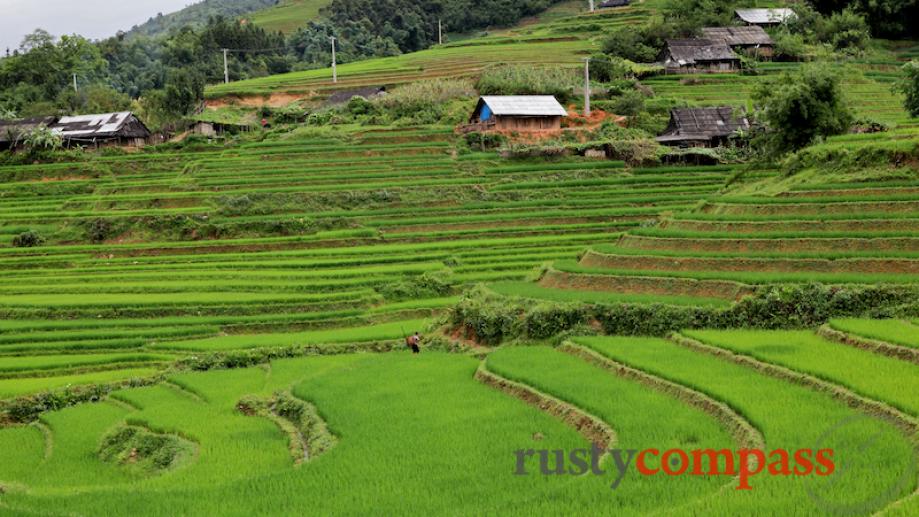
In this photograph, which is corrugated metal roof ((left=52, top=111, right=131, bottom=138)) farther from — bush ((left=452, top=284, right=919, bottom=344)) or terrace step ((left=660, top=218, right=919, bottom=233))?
terrace step ((left=660, top=218, right=919, bottom=233))

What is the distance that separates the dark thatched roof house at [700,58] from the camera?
2299 inches

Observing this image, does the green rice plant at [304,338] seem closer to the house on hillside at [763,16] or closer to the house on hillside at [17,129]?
the house on hillside at [17,129]

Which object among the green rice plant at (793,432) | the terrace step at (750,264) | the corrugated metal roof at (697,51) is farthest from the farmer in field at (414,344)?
the corrugated metal roof at (697,51)

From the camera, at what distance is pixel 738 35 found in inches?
2424

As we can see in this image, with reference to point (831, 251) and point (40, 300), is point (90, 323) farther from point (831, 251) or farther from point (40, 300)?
point (831, 251)

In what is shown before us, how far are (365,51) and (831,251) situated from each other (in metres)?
68.5

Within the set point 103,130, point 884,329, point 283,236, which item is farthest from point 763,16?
point 884,329

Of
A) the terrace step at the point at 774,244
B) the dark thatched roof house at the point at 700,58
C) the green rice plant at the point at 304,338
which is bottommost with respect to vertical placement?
the green rice plant at the point at 304,338

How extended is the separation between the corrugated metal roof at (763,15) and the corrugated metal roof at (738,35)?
4029 millimetres

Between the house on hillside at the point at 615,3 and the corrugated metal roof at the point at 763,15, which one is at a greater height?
the house on hillside at the point at 615,3

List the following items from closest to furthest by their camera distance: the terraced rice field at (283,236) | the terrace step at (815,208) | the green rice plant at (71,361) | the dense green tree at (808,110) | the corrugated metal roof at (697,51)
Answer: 1. the terrace step at (815,208)
2. the green rice plant at (71,361)
3. the terraced rice field at (283,236)
4. the dense green tree at (808,110)
5. the corrugated metal roof at (697,51)

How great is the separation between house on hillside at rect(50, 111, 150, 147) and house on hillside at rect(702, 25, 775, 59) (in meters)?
32.7

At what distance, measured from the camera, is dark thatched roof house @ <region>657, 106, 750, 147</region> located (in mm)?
45281

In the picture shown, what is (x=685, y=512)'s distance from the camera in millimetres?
9719
